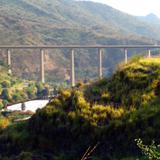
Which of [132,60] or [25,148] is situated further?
[132,60]

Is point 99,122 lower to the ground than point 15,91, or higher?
higher

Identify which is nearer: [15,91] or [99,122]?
[99,122]

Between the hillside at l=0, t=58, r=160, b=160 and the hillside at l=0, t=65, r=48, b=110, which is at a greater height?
the hillside at l=0, t=58, r=160, b=160

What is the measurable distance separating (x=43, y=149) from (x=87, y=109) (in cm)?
209

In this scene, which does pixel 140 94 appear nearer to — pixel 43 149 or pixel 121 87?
pixel 121 87

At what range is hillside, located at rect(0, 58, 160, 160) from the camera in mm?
14484

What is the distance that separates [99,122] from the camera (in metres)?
15.3

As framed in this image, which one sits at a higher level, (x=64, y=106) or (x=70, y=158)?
(x=64, y=106)

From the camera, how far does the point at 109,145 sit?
1445 centimetres

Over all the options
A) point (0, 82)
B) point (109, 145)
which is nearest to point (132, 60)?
point (109, 145)

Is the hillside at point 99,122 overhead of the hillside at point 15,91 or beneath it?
overhead

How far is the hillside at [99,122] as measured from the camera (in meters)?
14.5

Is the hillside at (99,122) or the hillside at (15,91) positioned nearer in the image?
the hillside at (99,122)

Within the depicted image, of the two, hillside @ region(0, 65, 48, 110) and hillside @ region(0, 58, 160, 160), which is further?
hillside @ region(0, 65, 48, 110)
